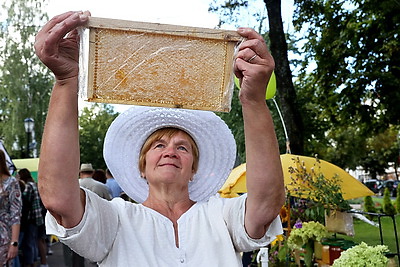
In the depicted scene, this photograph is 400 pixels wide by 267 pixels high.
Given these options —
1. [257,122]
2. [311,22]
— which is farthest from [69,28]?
[311,22]

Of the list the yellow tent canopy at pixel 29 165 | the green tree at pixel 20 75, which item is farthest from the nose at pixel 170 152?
the green tree at pixel 20 75

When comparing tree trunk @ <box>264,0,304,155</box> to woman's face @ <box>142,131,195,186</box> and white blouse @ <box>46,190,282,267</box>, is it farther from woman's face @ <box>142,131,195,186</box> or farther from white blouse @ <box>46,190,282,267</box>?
white blouse @ <box>46,190,282,267</box>

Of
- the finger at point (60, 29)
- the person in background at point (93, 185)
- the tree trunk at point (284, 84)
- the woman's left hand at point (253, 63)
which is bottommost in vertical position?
the person in background at point (93, 185)

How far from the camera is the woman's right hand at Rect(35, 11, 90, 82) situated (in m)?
1.45

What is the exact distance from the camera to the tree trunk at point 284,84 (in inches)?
403

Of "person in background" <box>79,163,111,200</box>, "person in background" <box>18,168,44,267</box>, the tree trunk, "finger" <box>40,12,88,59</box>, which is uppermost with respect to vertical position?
the tree trunk

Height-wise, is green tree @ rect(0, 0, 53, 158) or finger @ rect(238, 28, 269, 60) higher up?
green tree @ rect(0, 0, 53, 158)

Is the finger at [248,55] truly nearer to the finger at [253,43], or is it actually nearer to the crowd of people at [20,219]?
the finger at [253,43]

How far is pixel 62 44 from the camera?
154cm

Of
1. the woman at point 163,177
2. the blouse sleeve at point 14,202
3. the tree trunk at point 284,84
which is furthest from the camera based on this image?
the tree trunk at point 284,84

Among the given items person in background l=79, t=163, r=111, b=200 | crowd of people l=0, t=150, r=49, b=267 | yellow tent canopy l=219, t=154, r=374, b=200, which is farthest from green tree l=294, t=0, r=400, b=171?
crowd of people l=0, t=150, r=49, b=267

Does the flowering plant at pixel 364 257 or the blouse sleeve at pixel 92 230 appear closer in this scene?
the blouse sleeve at pixel 92 230

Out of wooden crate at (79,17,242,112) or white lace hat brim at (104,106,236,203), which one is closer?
wooden crate at (79,17,242,112)

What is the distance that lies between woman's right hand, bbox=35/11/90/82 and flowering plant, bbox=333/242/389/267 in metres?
2.63
